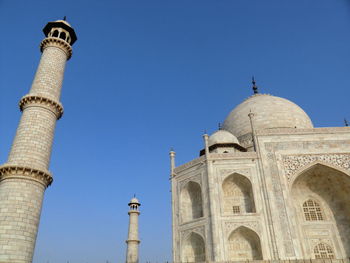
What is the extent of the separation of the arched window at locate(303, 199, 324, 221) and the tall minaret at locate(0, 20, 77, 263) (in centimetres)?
1309

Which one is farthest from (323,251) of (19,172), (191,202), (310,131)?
(19,172)

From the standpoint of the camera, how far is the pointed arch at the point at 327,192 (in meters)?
15.8

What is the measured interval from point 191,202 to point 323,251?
23.1 ft

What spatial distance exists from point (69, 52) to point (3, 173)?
6362 millimetres

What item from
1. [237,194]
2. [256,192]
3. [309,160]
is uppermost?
[309,160]

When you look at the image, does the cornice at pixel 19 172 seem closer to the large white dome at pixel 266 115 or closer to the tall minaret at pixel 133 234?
the tall minaret at pixel 133 234

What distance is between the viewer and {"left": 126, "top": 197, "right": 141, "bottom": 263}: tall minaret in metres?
20.5

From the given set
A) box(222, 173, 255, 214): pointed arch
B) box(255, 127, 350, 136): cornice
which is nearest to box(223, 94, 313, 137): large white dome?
box(255, 127, 350, 136): cornice

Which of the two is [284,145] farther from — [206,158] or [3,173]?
[3,173]

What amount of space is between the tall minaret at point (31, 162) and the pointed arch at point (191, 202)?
27.0ft

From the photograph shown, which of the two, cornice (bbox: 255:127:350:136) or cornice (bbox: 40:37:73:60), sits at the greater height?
cornice (bbox: 40:37:73:60)

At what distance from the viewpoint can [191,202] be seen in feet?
55.6

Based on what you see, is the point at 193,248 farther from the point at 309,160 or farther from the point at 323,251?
the point at 309,160

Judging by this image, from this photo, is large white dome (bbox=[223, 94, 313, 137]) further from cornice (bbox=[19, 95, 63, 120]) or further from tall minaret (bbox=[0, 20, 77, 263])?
cornice (bbox=[19, 95, 63, 120])
